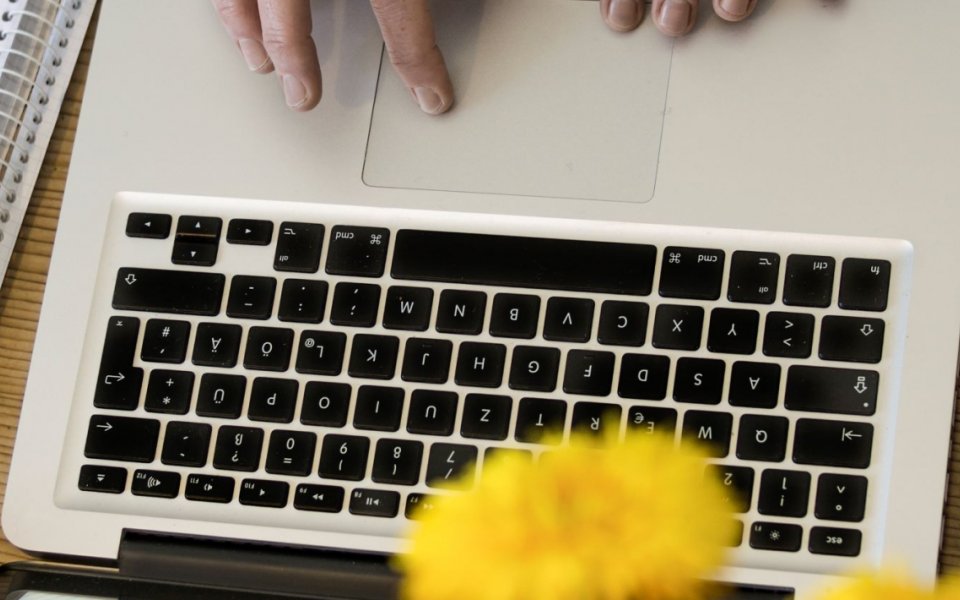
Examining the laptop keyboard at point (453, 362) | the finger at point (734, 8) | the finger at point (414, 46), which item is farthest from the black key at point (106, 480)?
the finger at point (734, 8)

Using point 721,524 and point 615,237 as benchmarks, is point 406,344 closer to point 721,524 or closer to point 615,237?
point 615,237

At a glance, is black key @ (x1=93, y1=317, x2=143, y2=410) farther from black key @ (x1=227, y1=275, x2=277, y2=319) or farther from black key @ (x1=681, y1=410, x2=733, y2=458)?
black key @ (x1=681, y1=410, x2=733, y2=458)

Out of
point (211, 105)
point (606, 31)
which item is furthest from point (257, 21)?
point (606, 31)

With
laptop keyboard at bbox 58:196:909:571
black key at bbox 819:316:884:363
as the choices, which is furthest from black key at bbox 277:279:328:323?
black key at bbox 819:316:884:363

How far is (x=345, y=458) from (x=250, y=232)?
0.35ft

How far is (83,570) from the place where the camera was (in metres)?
0.36

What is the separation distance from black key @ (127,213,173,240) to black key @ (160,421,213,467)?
0.08m

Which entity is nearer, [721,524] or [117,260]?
[721,524]

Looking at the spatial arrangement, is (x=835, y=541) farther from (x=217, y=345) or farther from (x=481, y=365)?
(x=217, y=345)

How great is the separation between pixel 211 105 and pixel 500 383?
0.18 metres

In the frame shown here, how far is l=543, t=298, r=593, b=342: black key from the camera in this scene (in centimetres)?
37

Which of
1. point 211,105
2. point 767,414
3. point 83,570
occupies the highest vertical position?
point 211,105

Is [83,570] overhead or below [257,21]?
below

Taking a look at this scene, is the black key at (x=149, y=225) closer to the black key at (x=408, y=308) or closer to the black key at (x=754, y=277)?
the black key at (x=408, y=308)
